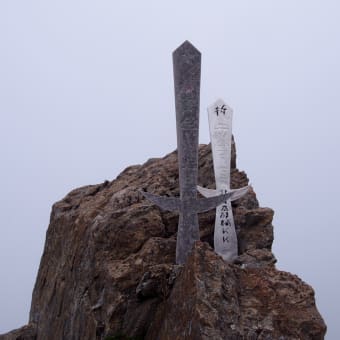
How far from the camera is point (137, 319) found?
8094 millimetres

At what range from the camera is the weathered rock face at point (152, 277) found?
6574mm

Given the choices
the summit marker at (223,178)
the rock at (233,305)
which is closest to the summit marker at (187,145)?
the summit marker at (223,178)

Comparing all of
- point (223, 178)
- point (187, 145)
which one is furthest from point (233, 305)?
point (223, 178)

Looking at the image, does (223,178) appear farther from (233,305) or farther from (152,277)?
(233,305)

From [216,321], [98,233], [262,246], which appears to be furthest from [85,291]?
[216,321]

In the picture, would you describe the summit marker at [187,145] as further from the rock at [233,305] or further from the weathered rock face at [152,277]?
the rock at [233,305]

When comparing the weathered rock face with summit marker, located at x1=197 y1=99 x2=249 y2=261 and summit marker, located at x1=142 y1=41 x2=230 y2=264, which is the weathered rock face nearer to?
summit marker, located at x1=197 y1=99 x2=249 y2=261

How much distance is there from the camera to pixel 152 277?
7871mm

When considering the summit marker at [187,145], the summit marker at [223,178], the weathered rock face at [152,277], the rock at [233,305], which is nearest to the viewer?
the rock at [233,305]

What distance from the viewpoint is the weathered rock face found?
21.6 ft

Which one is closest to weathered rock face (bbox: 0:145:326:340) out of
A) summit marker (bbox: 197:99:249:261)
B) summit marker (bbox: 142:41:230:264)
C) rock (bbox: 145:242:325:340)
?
rock (bbox: 145:242:325:340)

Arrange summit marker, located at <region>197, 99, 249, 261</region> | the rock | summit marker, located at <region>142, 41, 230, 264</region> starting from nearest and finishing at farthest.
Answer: the rock
summit marker, located at <region>142, 41, 230, 264</region>
summit marker, located at <region>197, 99, 249, 261</region>

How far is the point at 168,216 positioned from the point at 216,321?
4.91m

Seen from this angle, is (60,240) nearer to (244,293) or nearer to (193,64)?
(193,64)
